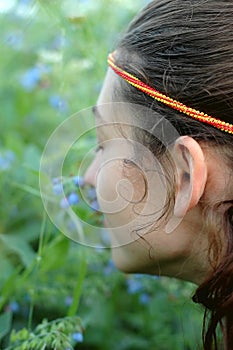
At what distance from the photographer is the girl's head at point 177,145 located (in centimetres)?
108

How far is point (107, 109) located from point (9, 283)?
40cm

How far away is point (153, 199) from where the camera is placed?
3.73 ft

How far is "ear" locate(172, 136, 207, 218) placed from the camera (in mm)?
1065

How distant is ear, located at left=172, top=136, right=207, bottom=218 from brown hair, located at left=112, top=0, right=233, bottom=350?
25mm

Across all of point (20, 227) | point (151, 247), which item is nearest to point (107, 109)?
point (151, 247)

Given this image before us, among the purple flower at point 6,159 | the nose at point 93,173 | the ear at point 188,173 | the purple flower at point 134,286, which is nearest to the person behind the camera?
the ear at point 188,173

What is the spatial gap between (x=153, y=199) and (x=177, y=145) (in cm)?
10

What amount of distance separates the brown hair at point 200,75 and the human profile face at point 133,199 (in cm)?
3

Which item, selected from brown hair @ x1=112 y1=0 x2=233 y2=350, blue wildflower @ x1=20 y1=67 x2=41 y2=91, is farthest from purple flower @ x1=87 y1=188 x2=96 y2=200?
blue wildflower @ x1=20 y1=67 x2=41 y2=91

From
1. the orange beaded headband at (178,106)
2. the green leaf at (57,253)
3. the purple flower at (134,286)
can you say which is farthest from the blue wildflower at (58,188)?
the purple flower at (134,286)

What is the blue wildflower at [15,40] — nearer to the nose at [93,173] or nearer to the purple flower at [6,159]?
the purple flower at [6,159]

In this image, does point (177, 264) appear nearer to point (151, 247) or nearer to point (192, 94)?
point (151, 247)

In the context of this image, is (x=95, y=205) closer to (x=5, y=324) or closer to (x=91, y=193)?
(x=91, y=193)

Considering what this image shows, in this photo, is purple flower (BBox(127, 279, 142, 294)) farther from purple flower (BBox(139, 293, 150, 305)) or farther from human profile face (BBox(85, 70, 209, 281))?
human profile face (BBox(85, 70, 209, 281))
